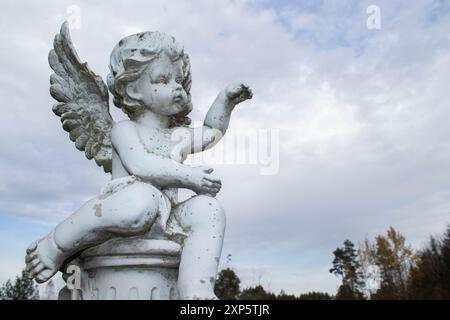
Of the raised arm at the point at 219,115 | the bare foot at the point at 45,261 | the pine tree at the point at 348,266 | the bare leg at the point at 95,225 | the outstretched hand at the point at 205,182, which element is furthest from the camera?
the pine tree at the point at 348,266

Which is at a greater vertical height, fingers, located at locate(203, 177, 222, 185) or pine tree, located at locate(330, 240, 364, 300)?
pine tree, located at locate(330, 240, 364, 300)

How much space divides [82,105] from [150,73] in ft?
2.00

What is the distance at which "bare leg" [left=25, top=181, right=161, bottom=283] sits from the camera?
8.05 feet

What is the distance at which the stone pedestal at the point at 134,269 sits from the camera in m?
2.55

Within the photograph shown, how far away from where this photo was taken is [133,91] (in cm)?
298

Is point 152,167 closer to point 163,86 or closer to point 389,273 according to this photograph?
point 163,86

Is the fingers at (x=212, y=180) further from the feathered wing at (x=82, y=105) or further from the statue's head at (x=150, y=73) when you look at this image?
the feathered wing at (x=82, y=105)

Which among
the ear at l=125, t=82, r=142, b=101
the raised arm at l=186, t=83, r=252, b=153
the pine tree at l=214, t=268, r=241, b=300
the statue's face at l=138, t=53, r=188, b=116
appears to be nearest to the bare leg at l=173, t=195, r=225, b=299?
the raised arm at l=186, t=83, r=252, b=153

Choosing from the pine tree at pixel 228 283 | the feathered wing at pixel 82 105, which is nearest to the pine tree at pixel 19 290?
the pine tree at pixel 228 283

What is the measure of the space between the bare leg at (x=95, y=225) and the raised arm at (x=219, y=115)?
2.08 feet

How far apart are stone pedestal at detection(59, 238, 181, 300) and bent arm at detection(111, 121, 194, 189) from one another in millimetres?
346

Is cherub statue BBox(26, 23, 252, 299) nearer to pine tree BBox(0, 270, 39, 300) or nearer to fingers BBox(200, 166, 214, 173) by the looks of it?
fingers BBox(200, 166, 214, 173)

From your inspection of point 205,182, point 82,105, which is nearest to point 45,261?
point 205,182
